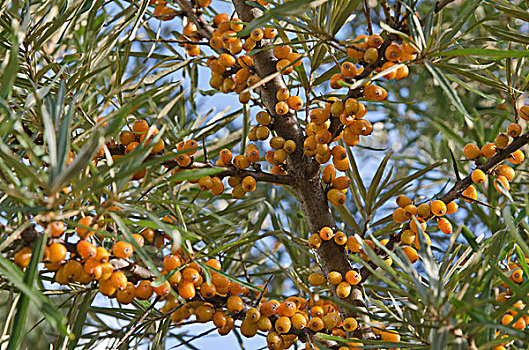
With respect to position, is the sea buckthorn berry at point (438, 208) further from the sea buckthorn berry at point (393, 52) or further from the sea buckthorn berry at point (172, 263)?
the sea buckthorn berry at point (172, 263)

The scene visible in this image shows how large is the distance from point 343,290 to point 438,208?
0.16m

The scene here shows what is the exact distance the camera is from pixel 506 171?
686 mm

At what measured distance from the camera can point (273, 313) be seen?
2.20ft

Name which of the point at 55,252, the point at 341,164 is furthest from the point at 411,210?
the point at 55,252

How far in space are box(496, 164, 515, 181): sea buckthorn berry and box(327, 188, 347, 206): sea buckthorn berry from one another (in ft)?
0.69

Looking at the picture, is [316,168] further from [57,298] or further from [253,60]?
[57,298]

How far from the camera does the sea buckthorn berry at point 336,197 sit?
2.32ft

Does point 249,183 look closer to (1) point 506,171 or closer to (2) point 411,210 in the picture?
(2) point 411,210

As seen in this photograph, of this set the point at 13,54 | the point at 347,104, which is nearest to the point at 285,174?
the point at 347,104

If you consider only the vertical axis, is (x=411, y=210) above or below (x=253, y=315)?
above

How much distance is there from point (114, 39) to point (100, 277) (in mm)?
319

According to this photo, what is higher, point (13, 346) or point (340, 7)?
point (340, 7)

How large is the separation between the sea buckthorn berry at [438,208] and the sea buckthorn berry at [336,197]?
0.38 feet

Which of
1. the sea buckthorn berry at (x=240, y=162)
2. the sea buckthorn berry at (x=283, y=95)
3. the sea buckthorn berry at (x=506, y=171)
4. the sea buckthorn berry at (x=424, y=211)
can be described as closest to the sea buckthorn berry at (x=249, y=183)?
the sea buckthorn berry at (x=240, y=162)
